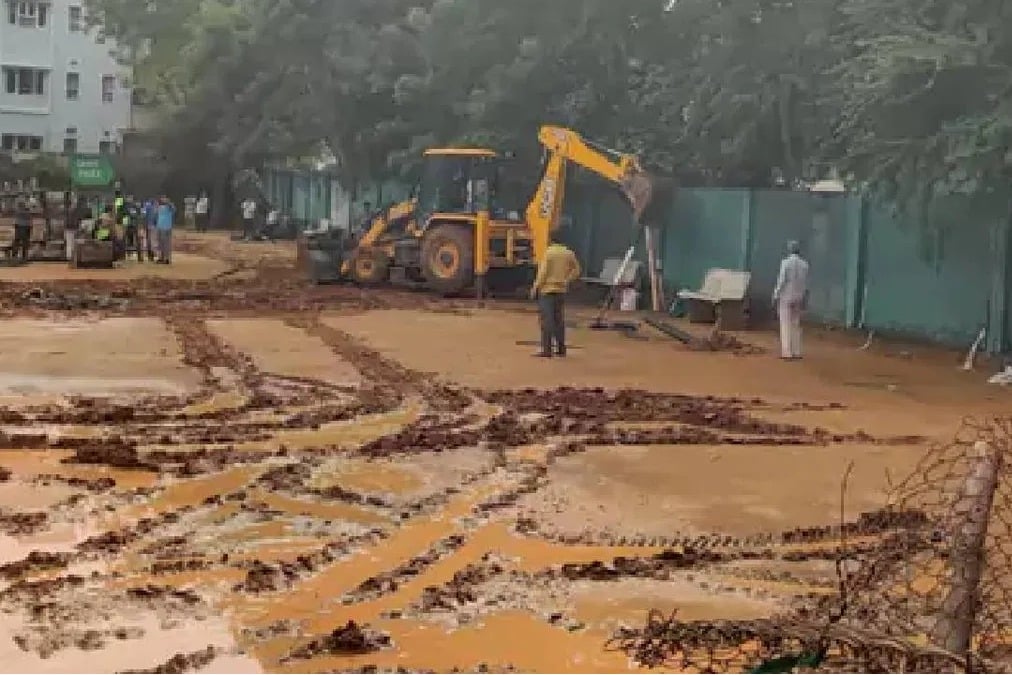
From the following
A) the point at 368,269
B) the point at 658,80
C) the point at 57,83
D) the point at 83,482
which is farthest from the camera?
the point at 57,83

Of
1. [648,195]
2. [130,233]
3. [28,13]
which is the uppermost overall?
[28,13]

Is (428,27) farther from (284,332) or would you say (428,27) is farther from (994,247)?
(994,247)

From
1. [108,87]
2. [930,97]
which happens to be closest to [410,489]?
[930,97]

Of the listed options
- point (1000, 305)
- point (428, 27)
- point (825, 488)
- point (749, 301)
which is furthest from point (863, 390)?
point (428, 27)

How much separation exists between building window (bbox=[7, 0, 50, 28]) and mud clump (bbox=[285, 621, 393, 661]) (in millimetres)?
65796

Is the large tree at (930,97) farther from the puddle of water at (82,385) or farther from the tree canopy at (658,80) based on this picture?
the puddle of water at (82,385)

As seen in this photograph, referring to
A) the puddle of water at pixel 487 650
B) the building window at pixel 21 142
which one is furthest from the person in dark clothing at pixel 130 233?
the building window at pixel 21 142

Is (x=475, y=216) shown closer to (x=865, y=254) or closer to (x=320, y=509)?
(x=865, y=254)

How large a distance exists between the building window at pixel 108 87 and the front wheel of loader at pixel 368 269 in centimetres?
4491

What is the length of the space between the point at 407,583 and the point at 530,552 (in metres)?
1.04

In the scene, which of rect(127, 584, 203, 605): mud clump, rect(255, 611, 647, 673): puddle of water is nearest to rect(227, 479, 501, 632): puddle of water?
rect(127, 584, 203, 605): mud clump

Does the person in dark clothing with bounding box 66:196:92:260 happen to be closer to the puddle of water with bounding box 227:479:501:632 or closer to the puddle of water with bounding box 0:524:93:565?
the puddle of water with bounding box 0:524:93:565

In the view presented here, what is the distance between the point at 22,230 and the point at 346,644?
27.2 metres

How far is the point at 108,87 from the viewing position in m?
69.7
